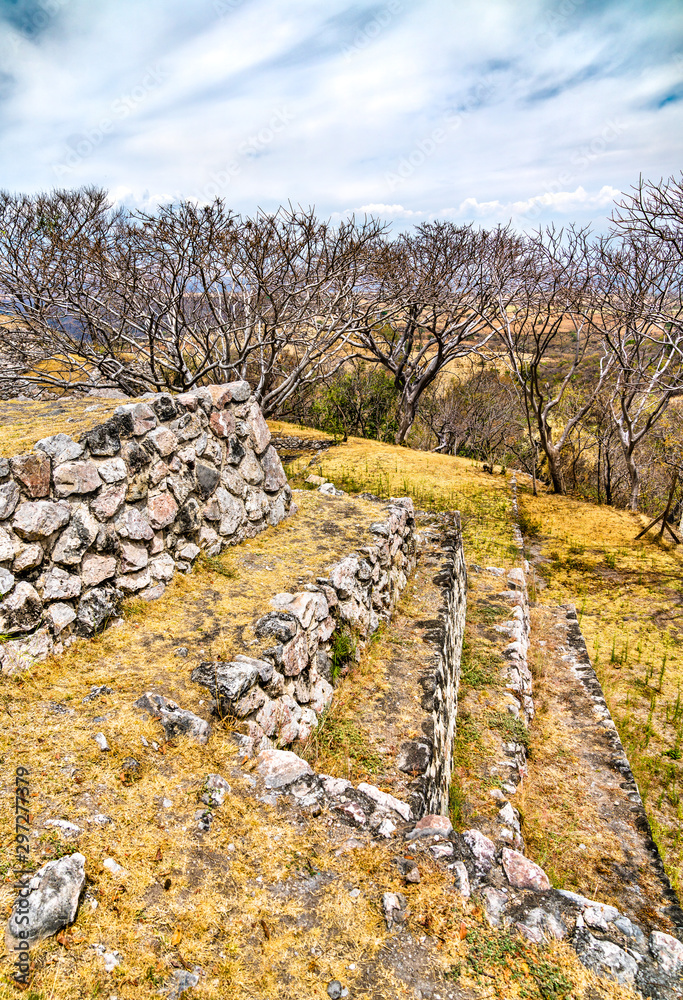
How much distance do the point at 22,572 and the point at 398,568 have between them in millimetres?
4016

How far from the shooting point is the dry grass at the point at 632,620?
5.09 m

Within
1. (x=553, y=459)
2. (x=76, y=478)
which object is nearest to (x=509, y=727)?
(x=76, y=478)

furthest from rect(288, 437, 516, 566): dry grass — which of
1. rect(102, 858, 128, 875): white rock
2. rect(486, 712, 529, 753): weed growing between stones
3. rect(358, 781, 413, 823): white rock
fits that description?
rect(102, 858, 128, 875): white rock

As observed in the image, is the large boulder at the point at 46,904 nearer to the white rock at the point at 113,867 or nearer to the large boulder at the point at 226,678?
the white rock at the point at 113,867

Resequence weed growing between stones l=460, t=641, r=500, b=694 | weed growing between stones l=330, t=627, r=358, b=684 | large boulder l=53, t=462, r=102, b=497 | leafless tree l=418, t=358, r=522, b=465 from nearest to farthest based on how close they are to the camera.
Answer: large boulder l=53, t=462, r=102, b=497
weed growing between stones l=330, t=627, r=358, b=684
weed growing between stones l=460, t=641, r=500, b=694
leafless tree l=418, t=358, r=522, b=465

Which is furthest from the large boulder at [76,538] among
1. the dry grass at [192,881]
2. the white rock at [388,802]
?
the white rock at [388,802]

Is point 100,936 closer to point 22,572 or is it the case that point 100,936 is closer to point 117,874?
point 117,874

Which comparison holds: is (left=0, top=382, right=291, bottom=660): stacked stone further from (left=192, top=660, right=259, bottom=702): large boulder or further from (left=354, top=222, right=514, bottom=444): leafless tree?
(left=354, top=222, right=514, bottom=444): leafless tree

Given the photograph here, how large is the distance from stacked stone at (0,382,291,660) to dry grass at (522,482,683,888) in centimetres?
461

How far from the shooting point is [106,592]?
3775 mm

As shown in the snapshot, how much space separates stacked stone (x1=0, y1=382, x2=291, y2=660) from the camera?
3.37m

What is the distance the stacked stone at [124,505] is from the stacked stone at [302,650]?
40.3 inches

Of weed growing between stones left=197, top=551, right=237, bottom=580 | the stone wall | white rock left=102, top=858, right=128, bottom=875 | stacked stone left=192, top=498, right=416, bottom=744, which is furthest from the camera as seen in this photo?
weed growing between stones left=197, top=551, right=237, bottom=580

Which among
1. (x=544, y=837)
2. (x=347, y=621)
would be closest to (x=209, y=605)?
(x=347, y=621)
